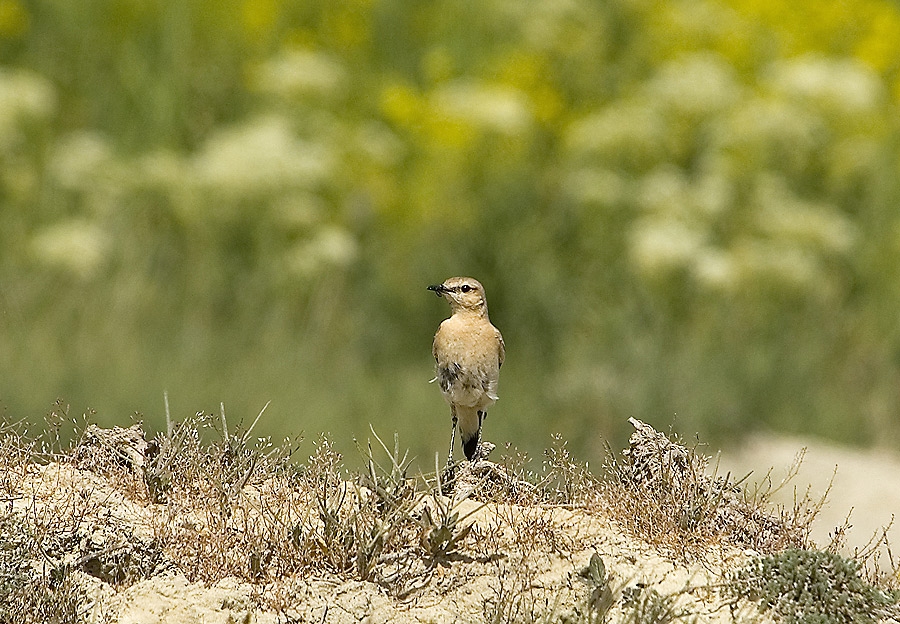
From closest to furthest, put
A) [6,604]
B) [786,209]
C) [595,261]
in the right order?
[6,604]
[786,209]
[595,261]

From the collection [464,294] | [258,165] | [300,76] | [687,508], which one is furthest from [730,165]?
[687,508]

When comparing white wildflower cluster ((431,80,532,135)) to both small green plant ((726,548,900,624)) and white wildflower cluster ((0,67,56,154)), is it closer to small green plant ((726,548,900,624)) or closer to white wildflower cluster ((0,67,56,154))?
white wildflower cluster ((0,67,56,154))

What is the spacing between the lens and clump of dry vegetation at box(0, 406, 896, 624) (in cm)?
463

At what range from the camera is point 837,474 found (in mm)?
11375

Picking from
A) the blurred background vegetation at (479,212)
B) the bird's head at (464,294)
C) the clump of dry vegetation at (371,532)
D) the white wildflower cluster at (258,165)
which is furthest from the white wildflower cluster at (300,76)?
the clump of dry vegetation at (371,532)

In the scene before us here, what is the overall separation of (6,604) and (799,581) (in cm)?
264

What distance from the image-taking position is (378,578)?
4695 millimetres

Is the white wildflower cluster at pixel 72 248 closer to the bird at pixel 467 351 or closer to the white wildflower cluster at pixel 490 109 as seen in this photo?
the white wildflower cluster at pixel 490 109

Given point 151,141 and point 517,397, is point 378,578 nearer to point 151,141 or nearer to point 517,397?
point 517,397

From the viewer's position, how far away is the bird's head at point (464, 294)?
18.6 ft

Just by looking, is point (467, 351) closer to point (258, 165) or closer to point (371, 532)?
point (371, 532)

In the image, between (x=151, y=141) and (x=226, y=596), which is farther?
(x=151, y=141)

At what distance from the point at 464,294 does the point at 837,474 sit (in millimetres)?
6616

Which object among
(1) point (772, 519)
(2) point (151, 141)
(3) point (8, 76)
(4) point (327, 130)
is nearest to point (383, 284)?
(4) point (327, 130)
